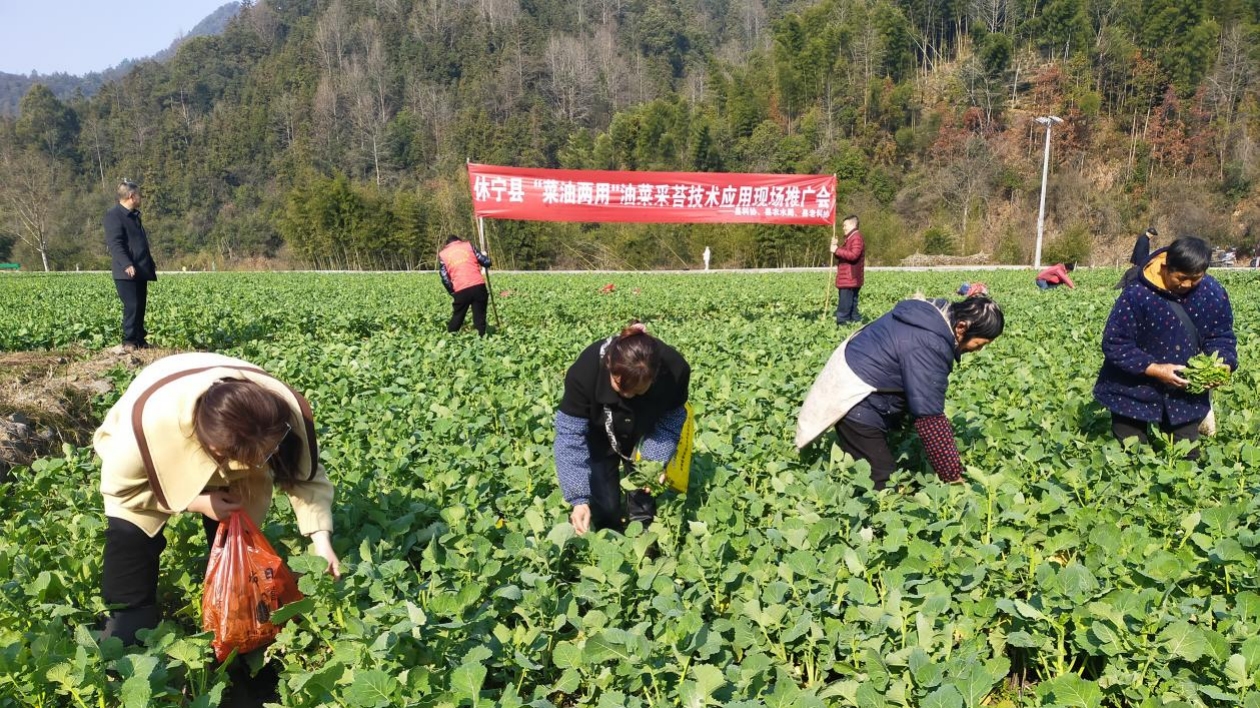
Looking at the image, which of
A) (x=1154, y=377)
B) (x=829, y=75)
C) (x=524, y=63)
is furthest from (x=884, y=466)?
(x=524, y=63)

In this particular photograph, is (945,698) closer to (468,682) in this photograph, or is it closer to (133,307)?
(468,682)

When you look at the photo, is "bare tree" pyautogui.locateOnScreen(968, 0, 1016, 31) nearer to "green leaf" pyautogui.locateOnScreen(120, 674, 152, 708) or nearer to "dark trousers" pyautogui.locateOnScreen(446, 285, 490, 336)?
"dark trousers" pyautogui.locateOnScreen(446, 285, 490, 336)

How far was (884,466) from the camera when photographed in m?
3.62

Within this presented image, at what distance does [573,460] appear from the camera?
126 inches

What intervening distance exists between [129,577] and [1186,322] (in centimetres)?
457

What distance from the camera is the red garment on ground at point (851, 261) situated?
10242 mm

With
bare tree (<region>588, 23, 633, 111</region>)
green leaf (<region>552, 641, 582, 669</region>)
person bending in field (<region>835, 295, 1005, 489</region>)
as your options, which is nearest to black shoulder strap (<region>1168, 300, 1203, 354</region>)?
person bending in field (<region>835, 295, 1005, 489</region>)

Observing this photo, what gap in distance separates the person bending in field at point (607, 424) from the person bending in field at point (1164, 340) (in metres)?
2.33

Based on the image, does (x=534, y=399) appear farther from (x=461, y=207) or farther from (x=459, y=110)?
(x=459, y=110)

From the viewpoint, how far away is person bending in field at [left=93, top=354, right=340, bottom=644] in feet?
6.72

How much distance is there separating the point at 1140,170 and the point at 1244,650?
2279 inches

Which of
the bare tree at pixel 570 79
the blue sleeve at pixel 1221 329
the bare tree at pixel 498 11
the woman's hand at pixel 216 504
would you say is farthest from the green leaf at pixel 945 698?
the bare tree at pixel 498 11

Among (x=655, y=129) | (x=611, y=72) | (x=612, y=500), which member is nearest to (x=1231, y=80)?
(x=655, y=129)

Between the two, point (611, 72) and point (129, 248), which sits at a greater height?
point (611, 72)
